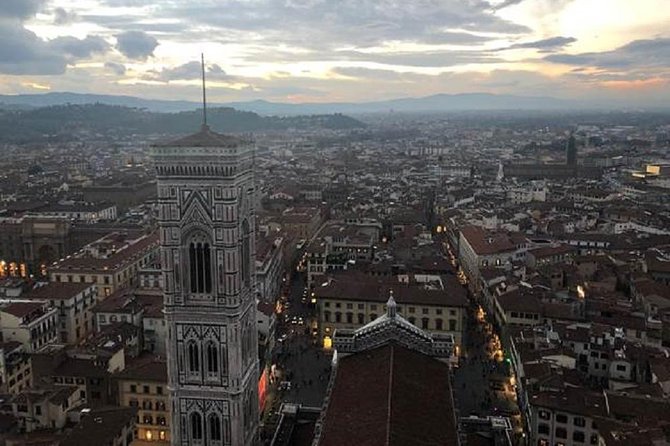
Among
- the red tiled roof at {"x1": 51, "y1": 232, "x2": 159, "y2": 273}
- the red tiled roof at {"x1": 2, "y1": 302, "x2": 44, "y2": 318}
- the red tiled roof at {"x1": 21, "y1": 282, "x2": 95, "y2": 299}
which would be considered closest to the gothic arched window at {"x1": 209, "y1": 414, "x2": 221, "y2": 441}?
the red tiled roof at {"x1": 2, "y1": 302, "x2": 44, "y2": 318}

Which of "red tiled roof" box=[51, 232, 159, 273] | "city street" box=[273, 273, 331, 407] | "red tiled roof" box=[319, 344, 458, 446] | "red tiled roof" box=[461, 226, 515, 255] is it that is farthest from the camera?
"red tiled roof" box=[461, 226, 515, 255]

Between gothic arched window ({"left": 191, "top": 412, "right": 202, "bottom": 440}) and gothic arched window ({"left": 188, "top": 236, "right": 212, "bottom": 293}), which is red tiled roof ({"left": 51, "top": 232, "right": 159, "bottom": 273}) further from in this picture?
gothic arched window ({"left": 188, "top": 236, "right": 212, "bottom": 293})

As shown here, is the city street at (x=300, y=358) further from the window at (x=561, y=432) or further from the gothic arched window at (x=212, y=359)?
the gothic arched window at (x=212, y=359)

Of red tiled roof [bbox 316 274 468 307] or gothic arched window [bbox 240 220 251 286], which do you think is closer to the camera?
gothic arched window [bbox 240 220 251 286]

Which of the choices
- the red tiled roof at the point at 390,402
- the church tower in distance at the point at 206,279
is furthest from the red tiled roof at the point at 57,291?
the red tiled roof at the point at 390,402

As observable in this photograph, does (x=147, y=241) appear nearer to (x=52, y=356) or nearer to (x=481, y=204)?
(x=52, y=356)

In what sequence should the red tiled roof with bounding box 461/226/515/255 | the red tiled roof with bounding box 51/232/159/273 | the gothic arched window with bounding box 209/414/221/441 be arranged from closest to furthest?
the gothic arched window with bounding box 209/414/221/441 → the red tiled roof with bounding box 51/232/159/273 → the red tiled roof with bounding box 461/226/515/255
